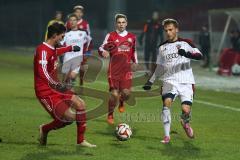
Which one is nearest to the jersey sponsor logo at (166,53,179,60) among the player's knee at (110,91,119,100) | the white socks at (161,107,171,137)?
the white socks at (161,107,171,137)

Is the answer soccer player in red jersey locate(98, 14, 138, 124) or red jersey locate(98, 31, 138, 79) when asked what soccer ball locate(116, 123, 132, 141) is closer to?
soccer player in red jersey locate(98, 14, 138, 124)

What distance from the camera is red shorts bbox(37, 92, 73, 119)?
10.3 m

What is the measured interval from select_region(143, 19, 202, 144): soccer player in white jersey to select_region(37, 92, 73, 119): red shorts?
181 cm

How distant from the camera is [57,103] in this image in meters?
10.2

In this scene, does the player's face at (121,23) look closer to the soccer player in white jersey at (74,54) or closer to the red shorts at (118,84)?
the red shorts at (118,84)

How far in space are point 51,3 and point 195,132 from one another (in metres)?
43.4

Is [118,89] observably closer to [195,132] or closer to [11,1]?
[195,132]

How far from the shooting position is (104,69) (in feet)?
102

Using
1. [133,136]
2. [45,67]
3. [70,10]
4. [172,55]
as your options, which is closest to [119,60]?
[133,136]

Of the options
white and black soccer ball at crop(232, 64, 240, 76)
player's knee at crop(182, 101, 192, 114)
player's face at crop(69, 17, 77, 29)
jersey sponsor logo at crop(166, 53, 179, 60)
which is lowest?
white and black soccer ball at crop(232, 64, 240, 76)

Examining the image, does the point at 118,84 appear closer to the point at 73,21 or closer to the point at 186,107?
the point at 186,107

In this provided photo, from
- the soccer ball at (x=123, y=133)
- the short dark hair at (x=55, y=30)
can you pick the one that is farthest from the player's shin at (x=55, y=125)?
the short dark hair at (x=55, y=30)

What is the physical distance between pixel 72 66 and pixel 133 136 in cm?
672

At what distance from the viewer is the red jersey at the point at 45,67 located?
1007 centimetres
